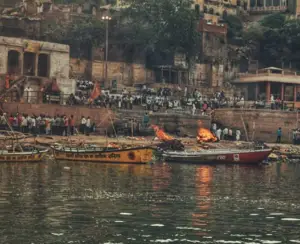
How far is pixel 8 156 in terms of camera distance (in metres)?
42.6

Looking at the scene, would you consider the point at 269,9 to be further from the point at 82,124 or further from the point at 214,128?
the point at 82,124

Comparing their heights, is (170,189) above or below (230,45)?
below

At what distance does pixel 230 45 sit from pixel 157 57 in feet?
32.8

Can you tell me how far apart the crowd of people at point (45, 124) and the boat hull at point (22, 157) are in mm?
6330

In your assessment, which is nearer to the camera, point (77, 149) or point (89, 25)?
point (77, 149)

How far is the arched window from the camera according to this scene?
62781mm

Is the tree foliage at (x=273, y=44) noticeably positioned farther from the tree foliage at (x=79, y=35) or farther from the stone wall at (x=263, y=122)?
the stone wall at (x=263, y=122)

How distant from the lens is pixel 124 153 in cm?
4525

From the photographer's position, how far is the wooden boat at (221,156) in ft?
160

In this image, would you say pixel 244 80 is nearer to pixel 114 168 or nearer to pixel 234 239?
pixel 114 168

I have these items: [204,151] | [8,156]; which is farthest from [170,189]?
[204,151]

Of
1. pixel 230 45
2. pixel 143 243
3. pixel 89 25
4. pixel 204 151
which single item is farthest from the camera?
pixel 230 45

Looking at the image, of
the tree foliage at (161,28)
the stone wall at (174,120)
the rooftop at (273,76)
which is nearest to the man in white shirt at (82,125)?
the stone wall at (174,120)

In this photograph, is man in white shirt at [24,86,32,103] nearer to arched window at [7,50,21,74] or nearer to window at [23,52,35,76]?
arched window at [7,50,21,74]
